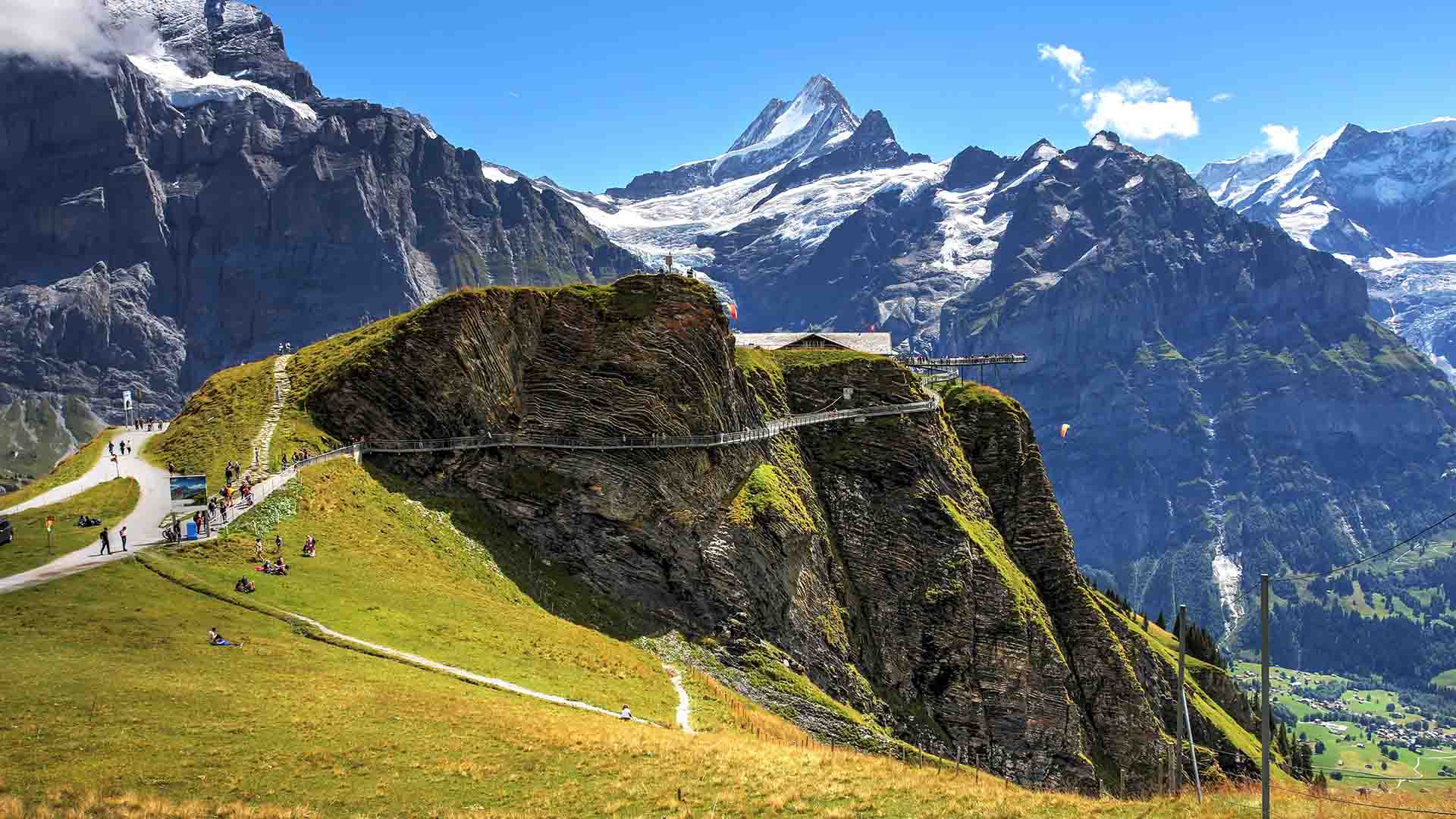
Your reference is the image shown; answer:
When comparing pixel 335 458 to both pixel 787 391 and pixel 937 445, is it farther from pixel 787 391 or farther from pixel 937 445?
pixel 937 445

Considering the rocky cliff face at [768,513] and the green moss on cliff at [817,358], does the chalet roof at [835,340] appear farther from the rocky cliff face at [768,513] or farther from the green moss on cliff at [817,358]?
the rocky cliff face at [768,513]

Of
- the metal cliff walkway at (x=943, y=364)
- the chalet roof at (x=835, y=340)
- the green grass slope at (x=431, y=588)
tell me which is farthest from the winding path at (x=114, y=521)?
the metal cliff walkway at (x=943, y=364)

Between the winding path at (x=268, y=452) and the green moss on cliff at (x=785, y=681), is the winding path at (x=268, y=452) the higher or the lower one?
the higher one

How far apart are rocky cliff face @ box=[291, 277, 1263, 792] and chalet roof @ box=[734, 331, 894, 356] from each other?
28894mm

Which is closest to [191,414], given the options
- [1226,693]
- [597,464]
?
[597,464]

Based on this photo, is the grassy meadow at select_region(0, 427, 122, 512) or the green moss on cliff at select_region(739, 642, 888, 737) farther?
the green moss on cliff at select_region(739, 642, 888, 737)

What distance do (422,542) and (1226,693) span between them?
132 meters

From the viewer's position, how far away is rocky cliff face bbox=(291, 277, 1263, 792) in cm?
8819

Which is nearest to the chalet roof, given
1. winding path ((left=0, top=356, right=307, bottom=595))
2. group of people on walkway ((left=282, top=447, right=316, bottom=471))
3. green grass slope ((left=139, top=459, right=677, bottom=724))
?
green grass slope ((left=139, top=459, right=677, bottom=724))

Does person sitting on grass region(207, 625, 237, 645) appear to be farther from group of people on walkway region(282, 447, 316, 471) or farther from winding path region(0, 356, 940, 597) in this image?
group of people on walkway region(282, 447, 316, 471)

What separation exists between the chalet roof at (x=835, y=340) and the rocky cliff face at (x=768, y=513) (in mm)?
28894

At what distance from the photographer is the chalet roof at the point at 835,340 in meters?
154

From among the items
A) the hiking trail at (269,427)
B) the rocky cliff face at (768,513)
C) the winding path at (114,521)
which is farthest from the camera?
the rocky cliff face at (768,513)

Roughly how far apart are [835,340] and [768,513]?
2486 inches
